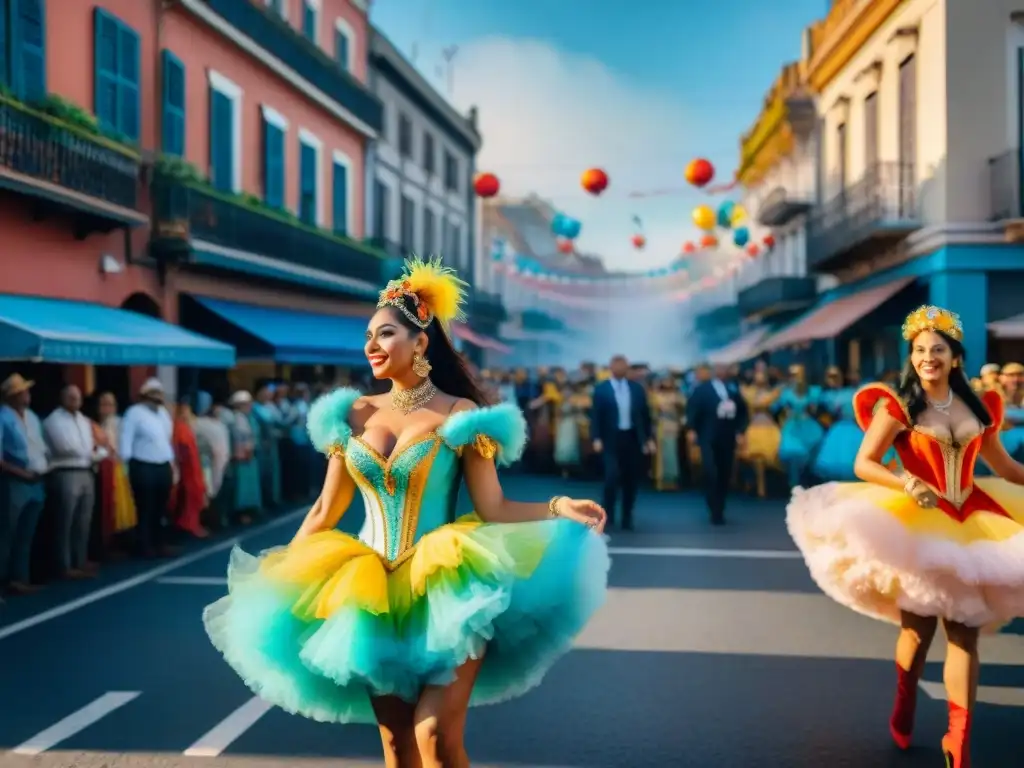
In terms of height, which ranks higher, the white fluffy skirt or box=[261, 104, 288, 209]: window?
box=[261, 104, 288, 209]: window

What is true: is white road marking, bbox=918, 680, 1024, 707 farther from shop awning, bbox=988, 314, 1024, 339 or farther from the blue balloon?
the blue balloon

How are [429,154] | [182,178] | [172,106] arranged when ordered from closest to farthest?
1. [182,178]
2. [172,106]
3. [429,154]

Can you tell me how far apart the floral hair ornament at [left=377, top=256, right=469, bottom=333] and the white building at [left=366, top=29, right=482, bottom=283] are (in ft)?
83.2

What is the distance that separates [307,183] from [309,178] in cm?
18

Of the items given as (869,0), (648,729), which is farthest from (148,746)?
(869,0)

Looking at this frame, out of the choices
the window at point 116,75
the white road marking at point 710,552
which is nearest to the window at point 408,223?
the window at point 116,75

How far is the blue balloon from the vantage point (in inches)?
1032

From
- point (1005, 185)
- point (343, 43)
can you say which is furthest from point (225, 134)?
point (1005, 185)

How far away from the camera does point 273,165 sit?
23.3 meters

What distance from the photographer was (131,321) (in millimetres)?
15453

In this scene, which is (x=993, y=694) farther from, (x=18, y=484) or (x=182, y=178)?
(x=182, y=178)

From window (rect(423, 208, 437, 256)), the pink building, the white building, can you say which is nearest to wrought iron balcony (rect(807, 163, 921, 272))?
the white building

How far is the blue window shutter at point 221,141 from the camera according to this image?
66.7ft

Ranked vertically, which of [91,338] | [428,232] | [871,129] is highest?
[871,129]
